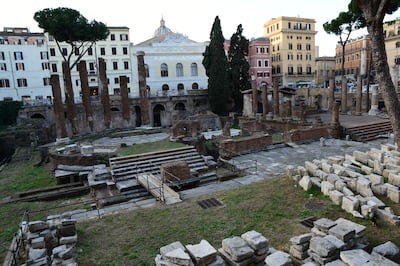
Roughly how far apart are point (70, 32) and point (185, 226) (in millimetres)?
30184

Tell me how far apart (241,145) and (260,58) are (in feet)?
131

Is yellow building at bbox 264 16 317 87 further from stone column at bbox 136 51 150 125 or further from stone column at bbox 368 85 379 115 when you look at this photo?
stone column at bbox 136 51 150 125

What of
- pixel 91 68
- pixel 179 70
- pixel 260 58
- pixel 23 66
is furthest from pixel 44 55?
pixel 260 58

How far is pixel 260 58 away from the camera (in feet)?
175

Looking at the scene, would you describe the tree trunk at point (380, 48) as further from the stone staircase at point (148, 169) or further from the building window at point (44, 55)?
the building window at point (44, 55)

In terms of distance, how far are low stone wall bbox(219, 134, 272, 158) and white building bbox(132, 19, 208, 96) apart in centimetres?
2911

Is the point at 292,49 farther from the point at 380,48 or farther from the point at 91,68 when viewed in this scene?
the point at 380,48

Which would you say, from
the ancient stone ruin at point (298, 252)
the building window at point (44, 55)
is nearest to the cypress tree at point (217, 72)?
the building window at point (44, 55)

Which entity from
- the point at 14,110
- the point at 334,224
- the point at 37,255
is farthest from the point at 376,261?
the point at 14,110

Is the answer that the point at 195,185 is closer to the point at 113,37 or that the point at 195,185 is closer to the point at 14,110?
the point at 14,110

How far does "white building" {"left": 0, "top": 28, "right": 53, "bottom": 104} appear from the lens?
40906 millimetres

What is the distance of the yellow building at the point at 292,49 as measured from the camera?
54281 millimetres

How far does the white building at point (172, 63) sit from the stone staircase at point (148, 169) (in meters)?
29.8

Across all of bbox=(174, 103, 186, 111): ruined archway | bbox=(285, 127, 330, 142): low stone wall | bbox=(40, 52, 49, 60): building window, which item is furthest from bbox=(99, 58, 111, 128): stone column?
bbox=(40, 52, 49, 60): building window
